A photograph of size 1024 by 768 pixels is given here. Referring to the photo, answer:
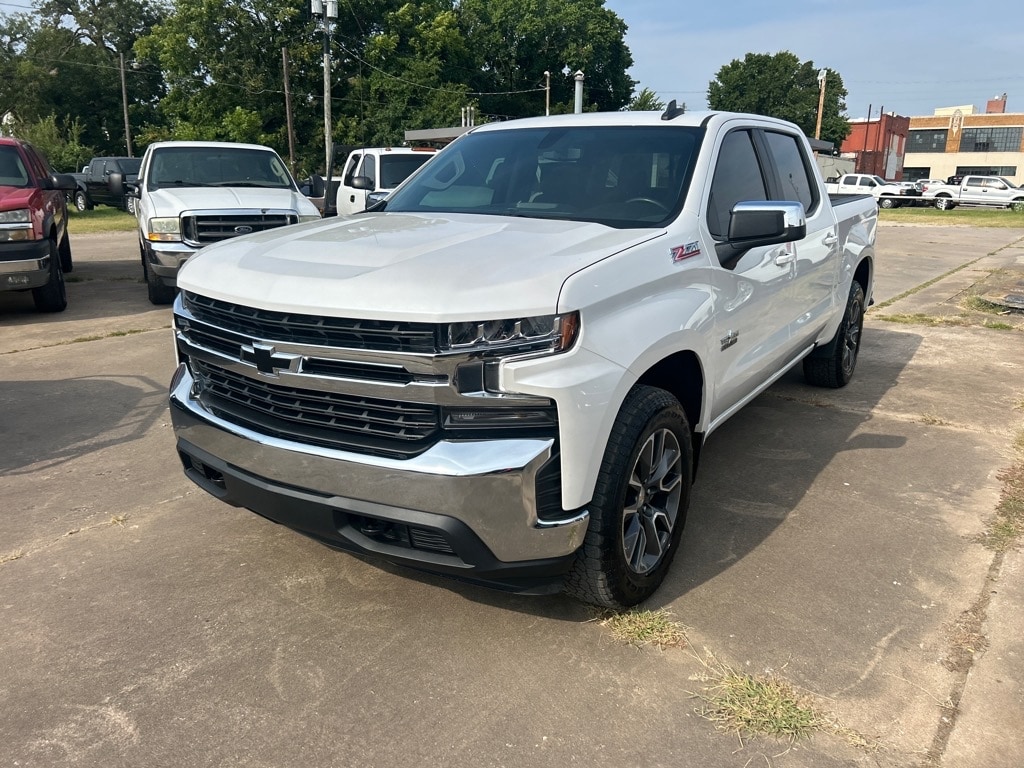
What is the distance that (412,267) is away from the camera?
2602 mm

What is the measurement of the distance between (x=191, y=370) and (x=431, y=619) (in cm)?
138

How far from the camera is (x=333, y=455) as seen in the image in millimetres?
2555

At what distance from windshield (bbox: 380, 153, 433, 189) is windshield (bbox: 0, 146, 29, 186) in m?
5.80

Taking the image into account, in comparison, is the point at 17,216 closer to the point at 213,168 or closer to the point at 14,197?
the point at 14,197

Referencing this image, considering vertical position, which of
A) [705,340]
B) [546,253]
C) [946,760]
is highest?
[546,253]

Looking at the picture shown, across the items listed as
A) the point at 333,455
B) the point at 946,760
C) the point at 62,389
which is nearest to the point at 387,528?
the point at 333,455

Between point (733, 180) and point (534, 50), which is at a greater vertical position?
point (534, 50)

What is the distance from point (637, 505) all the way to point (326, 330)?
127 centimetres

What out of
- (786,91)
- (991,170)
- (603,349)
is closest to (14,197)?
(603,349)

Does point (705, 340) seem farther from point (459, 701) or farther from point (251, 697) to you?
point (251, 697)

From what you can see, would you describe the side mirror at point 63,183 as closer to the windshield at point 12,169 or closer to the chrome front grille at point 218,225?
the windshield at point 12,169

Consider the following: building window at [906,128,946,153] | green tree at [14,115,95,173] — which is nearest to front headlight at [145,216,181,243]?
green tree at [14,115,95,173]

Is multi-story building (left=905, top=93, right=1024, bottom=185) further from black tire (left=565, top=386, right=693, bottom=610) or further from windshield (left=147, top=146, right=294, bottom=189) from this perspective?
black tire (left=565, top=386, right=693, bottom=610)

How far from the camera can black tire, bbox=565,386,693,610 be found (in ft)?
8.72
